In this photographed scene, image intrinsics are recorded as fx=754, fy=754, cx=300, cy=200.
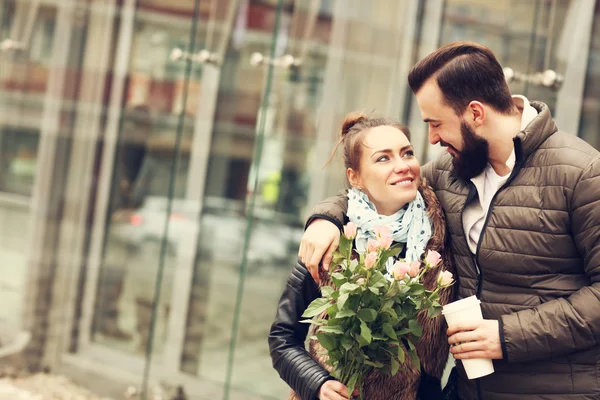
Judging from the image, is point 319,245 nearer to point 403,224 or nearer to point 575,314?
point 403,224

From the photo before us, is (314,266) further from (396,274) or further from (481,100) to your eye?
(481,100)

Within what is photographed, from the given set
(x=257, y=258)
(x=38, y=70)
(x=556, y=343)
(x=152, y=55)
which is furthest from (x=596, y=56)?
(x=38, y=70)

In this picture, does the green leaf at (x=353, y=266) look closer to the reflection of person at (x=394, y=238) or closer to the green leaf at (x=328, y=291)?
the green leaf at (x=328, y=291)

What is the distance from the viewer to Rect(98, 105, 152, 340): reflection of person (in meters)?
4.72

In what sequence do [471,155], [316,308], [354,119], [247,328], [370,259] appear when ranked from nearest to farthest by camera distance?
[370,259] < [316,308] < [471,155] < [354,119] < [247,328]

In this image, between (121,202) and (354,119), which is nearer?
(354,119)

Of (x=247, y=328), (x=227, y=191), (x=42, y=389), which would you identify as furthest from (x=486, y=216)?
(x=42, y=389)

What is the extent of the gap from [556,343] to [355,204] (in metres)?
0.55

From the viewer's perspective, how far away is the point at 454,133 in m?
1.71

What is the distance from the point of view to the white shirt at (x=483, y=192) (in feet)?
5.60

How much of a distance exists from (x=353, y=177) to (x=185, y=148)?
2.70m

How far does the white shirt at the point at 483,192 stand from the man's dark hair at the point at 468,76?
66mm

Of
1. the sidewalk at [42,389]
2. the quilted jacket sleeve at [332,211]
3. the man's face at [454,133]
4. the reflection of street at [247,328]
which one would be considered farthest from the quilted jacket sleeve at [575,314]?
the sidewalk at [42,389]

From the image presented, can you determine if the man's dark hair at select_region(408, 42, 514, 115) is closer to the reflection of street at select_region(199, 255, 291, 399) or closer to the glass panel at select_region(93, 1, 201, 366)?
the reflection of street at select_region(199, 255, 291, 399)
